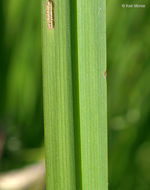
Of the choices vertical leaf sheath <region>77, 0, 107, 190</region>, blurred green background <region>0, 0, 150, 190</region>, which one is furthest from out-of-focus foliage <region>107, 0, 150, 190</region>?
vertical leaf sheath <region>77, 0, 107, 190</region>

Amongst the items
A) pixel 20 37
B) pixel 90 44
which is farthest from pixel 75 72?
pixel 20 37

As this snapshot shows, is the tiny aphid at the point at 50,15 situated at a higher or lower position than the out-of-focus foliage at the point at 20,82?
higher

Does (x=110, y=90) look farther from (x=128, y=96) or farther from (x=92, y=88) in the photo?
(x=92, y=88)

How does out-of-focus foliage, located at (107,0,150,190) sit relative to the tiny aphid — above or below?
below

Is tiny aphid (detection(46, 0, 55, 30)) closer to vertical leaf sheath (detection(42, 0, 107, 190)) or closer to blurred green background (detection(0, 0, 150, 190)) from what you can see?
vertical leaf sheath (detection(42, 0, 107, 190))

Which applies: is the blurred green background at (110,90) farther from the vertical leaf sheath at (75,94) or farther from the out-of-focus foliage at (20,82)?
the vertical leaf sheath at (75,94)

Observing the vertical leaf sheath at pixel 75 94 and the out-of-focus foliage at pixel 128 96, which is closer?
the vertical leaf sheath at pixel 75 94

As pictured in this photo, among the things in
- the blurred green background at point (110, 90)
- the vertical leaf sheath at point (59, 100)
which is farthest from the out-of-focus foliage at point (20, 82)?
the vertical leaf sheath at point (59, 100)
